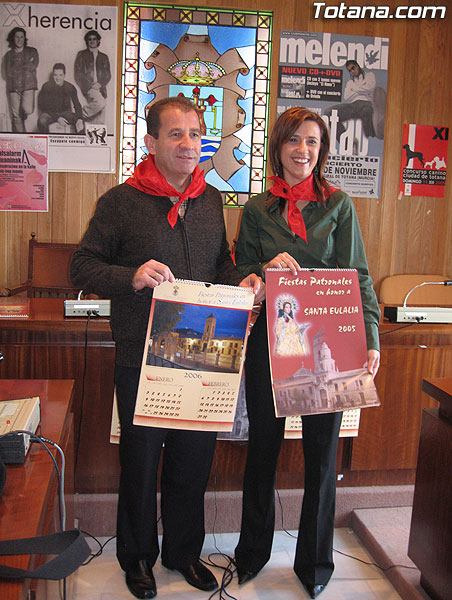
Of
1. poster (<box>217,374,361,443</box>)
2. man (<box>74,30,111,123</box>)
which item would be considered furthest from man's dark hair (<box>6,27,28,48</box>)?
poster (<box>217,374,361,443</box>)

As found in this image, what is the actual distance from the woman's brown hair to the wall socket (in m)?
0.92

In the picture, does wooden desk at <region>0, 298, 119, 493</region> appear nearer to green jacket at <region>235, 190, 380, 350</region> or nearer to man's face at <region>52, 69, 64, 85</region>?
green jacket at <region>235, 190, 380, 350</region>

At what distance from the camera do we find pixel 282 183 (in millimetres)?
1670

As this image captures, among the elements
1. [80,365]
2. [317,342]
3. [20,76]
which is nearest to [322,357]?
[317,342]

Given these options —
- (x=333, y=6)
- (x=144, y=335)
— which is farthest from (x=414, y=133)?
(x=144, y=335)

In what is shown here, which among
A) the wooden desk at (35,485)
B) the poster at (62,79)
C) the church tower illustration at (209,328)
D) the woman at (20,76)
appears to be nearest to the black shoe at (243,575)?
the wooden desk at (35,485)

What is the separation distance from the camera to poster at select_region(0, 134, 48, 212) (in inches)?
149

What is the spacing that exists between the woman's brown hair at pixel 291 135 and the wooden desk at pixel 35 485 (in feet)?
3.07

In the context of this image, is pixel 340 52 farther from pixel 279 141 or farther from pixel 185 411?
pixel 185 411

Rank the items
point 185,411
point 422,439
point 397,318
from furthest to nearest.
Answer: point 397,318
point 422,439
point 185,411

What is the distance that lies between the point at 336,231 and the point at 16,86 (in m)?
3.05

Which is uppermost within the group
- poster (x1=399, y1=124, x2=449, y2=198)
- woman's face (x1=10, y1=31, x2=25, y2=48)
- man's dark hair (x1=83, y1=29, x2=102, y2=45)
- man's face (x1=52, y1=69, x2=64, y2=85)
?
man's dark hair (x1=83, y1=29, x2=102, y2=45)

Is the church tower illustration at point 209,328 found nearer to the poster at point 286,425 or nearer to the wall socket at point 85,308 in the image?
the poster at point 286,425

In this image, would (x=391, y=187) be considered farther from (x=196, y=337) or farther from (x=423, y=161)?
(x=196, y=337)
